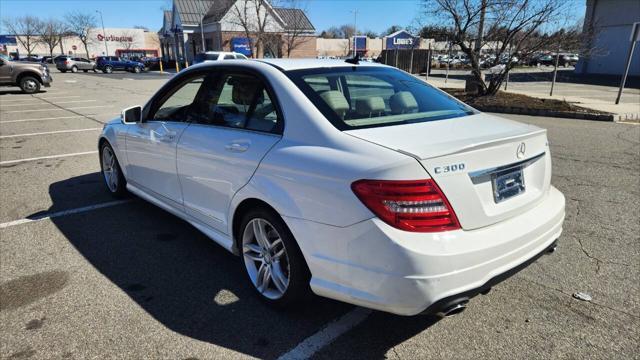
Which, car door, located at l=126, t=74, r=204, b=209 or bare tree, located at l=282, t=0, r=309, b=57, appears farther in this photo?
bare tree, located at l=282, t=0, r=309, b=57

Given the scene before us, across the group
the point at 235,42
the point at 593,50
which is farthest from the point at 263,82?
the point at 235,42

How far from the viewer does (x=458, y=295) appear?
2.24m

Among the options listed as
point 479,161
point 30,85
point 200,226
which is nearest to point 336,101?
point 479,161

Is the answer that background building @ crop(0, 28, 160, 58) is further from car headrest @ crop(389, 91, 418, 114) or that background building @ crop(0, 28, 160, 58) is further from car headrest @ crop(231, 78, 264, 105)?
car headrest @ crop(389, 91, 418, 114)

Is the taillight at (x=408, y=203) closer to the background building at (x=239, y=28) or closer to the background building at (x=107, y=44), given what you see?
the background building at (x=239, y=28)

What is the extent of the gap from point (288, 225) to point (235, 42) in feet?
147

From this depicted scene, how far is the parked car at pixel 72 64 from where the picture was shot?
44719 millimetres

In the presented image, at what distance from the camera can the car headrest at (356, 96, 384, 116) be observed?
115 inches

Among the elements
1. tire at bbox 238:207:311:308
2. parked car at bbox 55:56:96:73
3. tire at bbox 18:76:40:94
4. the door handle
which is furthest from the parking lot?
parked car at bbox 55:56:96:73

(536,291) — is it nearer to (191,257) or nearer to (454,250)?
(454,250)

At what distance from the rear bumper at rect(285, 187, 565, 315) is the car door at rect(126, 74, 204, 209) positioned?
170 cm

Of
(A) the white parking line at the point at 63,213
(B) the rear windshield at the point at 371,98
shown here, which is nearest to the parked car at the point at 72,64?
(A) the white parking line at the point at 63,213

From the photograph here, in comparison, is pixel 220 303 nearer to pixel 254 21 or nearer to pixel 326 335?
pixel 326 335

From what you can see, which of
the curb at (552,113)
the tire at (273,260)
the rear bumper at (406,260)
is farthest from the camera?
the curb at (552,113)
